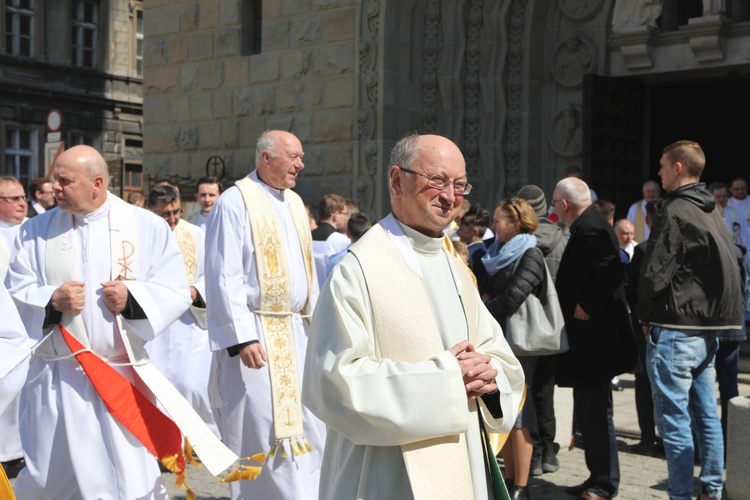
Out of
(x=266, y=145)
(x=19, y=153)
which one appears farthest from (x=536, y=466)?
(x=19, y=153)

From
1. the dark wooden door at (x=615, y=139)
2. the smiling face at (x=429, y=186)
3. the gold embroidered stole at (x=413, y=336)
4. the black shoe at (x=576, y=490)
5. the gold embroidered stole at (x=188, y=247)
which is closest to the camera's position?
the gold embroidered stole at (x=413, y=336)

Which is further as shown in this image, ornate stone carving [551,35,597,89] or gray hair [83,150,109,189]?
ornate stone carving [551,35,597,89]

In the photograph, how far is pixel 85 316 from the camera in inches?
203

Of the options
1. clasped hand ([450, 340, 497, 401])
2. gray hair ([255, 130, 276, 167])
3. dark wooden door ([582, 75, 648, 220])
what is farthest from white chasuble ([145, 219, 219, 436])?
dark wooden door ([582, 75, 648, 220])

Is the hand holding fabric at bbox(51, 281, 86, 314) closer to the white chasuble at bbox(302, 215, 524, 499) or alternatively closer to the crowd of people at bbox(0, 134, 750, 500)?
the crowd of people at bbox(0, 134, 750, 500)

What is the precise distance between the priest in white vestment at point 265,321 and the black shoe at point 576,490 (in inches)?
64.2

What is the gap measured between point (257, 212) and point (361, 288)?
2852 millimetres

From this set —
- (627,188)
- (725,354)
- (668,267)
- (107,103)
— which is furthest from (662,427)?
(107,103)

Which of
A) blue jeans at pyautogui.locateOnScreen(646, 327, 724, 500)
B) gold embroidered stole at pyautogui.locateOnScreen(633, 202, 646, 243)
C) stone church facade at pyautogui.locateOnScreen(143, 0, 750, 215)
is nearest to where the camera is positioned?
blue jeans at pyautogui.locateOnScreen(646, 327, 724, 500)

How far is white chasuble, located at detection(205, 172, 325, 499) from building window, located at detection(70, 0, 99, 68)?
28244 millimetres

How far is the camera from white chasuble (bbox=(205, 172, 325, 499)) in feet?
19.2

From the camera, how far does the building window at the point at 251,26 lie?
1478 centimetres

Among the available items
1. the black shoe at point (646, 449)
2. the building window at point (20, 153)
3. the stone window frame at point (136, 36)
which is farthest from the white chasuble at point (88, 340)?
the stone window frame at point (136, 36)

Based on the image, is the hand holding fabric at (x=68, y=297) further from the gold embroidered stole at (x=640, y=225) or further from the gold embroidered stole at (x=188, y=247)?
the gold embroidered stole at (x=640, y=225)
